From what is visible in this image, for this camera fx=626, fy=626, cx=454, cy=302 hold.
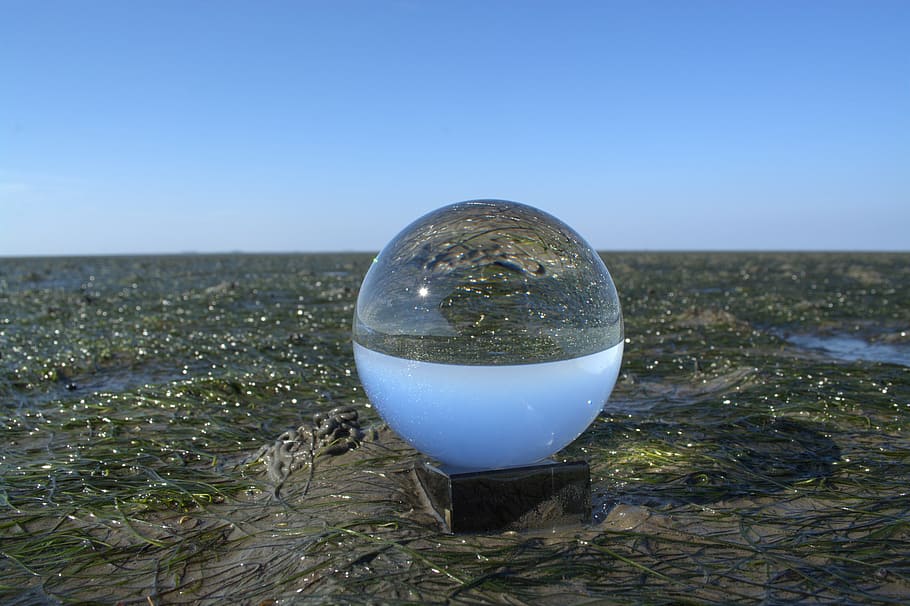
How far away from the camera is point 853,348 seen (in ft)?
34.7

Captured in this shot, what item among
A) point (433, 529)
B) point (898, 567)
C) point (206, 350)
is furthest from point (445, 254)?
point (206, 350)

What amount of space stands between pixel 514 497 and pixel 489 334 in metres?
1.02

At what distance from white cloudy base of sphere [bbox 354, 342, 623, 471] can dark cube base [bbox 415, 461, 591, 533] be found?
0.36ft

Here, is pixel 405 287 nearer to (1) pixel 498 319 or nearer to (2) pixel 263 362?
(1) pixel 498 319

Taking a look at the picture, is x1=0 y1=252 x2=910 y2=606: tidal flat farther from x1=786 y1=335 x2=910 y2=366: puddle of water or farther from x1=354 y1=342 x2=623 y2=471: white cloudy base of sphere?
x1=786 y1=335 x2=910 y2=366: puddle of water

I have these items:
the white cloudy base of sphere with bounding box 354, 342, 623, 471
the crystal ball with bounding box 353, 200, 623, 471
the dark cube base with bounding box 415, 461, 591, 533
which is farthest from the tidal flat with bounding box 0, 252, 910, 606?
the crystal ball with bounding box 353, 200, 623, 471

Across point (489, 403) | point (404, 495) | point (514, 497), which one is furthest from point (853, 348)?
point (489, 403)

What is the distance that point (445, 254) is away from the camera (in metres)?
3.32

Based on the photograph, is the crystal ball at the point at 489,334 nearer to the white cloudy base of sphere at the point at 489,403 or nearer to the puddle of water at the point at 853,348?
the white cloudy base of sphere at the point at 489,403

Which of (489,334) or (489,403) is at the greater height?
(489,334)

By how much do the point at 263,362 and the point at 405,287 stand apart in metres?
6.30

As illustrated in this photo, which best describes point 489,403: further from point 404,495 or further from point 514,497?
point 404,495

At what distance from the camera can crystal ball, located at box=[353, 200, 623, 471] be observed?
10.3 ft

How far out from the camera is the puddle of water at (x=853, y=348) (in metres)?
9.56
